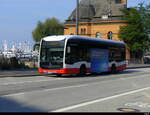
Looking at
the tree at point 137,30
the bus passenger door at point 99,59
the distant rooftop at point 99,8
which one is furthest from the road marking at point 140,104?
the distant rooftop at point 99,8

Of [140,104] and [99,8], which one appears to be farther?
[99,8]

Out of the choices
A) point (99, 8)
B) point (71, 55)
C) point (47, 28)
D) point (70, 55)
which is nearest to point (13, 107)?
point (70, 55)

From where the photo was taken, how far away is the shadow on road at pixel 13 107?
9.25 m

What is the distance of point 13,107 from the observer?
31.9 ft

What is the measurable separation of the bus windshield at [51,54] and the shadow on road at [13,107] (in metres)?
12.2

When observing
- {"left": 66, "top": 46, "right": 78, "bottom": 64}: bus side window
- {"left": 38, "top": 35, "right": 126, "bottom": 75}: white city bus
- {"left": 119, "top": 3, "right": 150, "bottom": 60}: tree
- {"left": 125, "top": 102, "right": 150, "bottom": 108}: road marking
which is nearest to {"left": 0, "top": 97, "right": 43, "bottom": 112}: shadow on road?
{"left": 125, "top": 102, "right": 150, "bottom": 108}: road marking

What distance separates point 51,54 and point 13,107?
45.9ft

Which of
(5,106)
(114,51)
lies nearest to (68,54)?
(114,51)

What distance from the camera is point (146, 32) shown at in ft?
230

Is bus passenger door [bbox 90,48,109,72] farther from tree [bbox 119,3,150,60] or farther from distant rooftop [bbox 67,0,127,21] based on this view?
distant rooftop [bbox 67,0,127,21]

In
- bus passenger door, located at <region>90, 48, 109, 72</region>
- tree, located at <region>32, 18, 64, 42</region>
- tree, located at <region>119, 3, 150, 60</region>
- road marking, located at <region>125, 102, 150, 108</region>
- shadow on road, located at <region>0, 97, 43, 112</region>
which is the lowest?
road marking, located at <region>125, 102, 150, 108</region>

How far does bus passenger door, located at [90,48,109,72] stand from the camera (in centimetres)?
2657

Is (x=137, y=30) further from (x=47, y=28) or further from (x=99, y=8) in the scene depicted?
(x=47, y=28)

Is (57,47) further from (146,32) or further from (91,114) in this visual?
(146,32)
